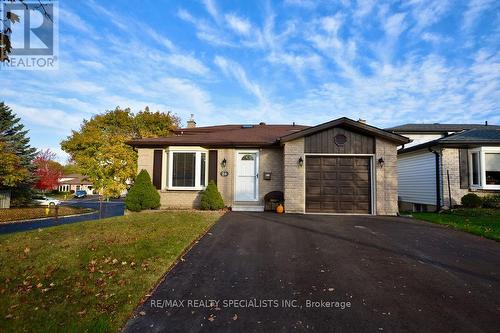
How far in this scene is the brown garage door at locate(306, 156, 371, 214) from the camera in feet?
34.7

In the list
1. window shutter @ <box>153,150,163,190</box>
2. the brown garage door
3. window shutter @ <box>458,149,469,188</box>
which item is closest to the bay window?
window shutter @ <box>153,150,163,190</box>

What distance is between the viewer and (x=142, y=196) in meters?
10.7

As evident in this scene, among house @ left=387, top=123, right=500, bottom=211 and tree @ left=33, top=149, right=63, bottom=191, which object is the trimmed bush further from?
tree @ left=33, top=149, right=63, bottom=191

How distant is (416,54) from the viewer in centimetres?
1356

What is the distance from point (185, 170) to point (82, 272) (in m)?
7.66

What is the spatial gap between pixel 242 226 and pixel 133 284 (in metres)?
4.28

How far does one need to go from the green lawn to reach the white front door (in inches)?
267

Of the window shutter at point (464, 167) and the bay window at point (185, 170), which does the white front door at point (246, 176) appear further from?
the window shutter at point (464, 167)

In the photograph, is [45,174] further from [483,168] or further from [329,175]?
Answer: [483,168]

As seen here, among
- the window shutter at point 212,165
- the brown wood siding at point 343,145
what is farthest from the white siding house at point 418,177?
the window shutter at point 212,165

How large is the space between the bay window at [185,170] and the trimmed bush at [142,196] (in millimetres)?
952

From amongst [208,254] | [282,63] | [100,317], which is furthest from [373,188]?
[100,317]

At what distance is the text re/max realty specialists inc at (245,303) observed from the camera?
3.28 metres

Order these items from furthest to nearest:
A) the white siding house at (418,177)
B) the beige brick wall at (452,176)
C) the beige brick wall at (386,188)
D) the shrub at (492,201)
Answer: the white siding house at (418,177) < the beige brick wall at (452,176) < the shrub at (492,201) < the beige brick wall at (386,188)
